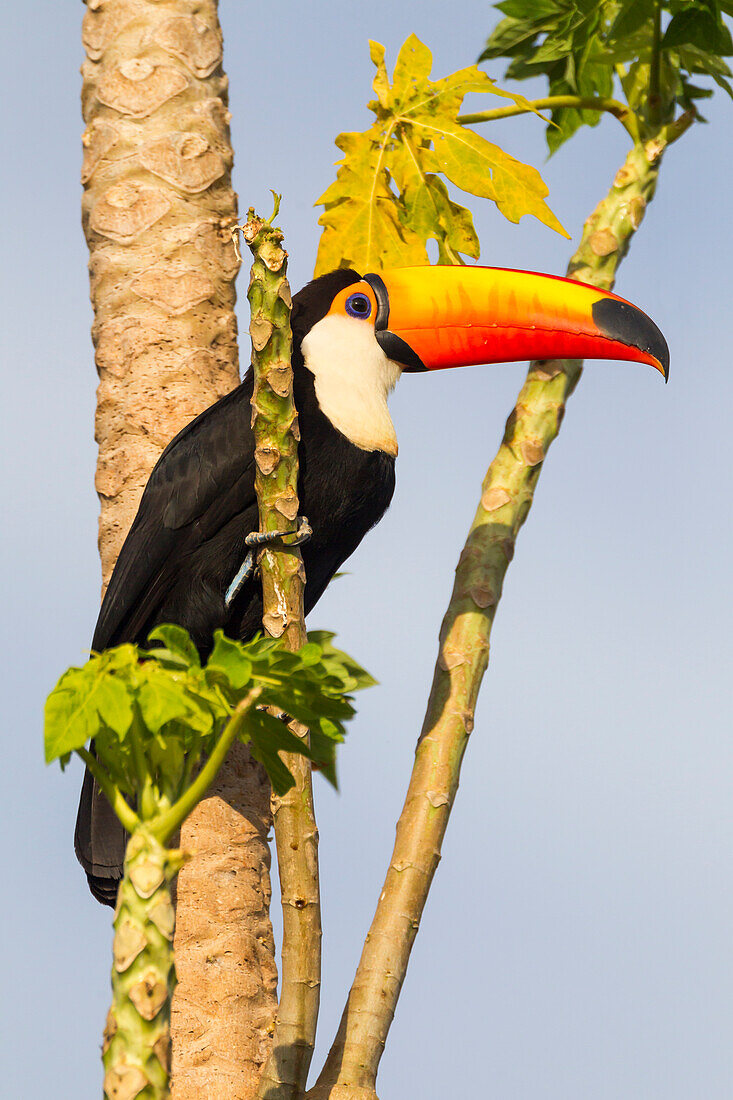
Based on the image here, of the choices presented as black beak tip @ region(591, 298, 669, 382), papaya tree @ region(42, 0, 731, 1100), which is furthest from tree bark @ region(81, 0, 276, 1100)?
black beak tip @ region(591, 298, 669, 382)

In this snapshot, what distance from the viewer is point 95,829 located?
4.56 meters

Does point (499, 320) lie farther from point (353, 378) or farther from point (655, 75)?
point (655, 75)

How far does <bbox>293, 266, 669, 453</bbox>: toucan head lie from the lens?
4.40m

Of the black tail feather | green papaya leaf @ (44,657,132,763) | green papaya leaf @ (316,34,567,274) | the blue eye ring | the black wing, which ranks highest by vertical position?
green papaya leaf @ (316,34,567,274)

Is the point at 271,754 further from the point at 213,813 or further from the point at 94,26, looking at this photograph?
the point at 94,26

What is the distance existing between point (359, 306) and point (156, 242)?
785 millimetres

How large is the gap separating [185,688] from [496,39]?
333 cm

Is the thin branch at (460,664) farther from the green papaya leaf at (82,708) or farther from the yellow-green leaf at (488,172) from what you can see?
the green papaya leaf at (82,708)

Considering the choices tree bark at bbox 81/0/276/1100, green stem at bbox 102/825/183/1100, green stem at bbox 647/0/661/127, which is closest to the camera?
green stem at bbox 102/825/183/1100

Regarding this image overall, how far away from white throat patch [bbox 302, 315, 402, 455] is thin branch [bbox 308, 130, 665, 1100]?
58 cm

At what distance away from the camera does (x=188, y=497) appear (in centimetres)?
449

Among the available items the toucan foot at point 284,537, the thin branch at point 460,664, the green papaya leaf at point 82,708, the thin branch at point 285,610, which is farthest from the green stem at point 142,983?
the toucan foot at point 284,537

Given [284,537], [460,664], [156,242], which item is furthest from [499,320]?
[284,537]

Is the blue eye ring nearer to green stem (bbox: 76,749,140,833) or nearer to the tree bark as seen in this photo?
the tree bark
